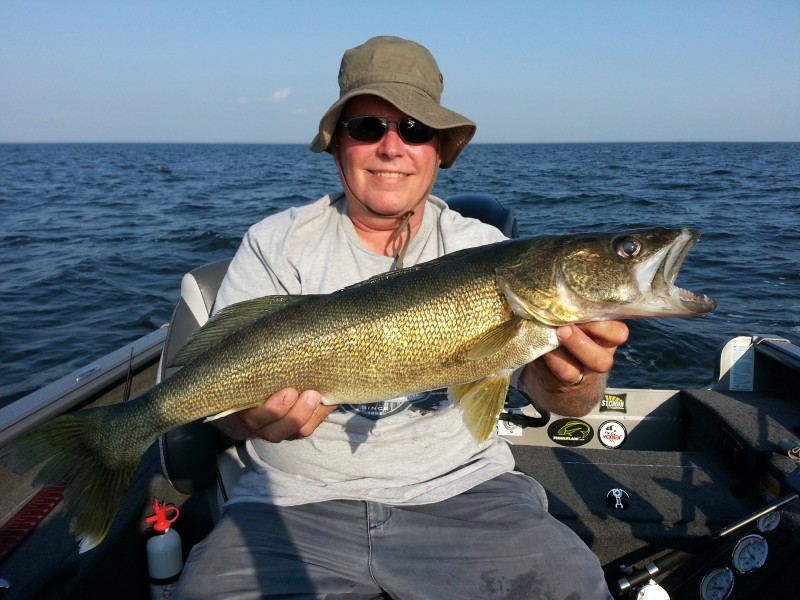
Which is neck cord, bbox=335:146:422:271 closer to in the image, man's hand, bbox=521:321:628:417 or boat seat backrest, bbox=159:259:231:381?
man's hand, bbox=521:321:628:417

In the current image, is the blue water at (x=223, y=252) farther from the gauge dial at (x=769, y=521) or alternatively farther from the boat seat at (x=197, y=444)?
the boat seat at (x=197, y=444)

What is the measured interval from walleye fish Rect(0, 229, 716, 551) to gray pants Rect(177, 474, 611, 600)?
1.78 ft

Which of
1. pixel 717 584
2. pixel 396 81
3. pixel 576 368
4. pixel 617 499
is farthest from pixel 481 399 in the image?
pixel 717 584

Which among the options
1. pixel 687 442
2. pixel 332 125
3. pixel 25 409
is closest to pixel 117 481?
pixel 25 409

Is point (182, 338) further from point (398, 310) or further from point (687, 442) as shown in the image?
point (687, 442)

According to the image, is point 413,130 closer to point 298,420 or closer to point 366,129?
point 366,129

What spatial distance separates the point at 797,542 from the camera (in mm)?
3311

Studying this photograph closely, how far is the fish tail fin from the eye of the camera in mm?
2611

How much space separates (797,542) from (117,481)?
383cm

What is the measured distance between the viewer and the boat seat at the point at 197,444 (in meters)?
3.41

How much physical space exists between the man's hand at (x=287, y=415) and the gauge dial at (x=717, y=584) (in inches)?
100

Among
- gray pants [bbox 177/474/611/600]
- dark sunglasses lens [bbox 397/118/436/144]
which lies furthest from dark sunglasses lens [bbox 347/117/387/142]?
gray pants [bbox 177/474/611/600]

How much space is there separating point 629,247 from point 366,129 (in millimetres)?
1692

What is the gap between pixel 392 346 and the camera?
2619 mm
